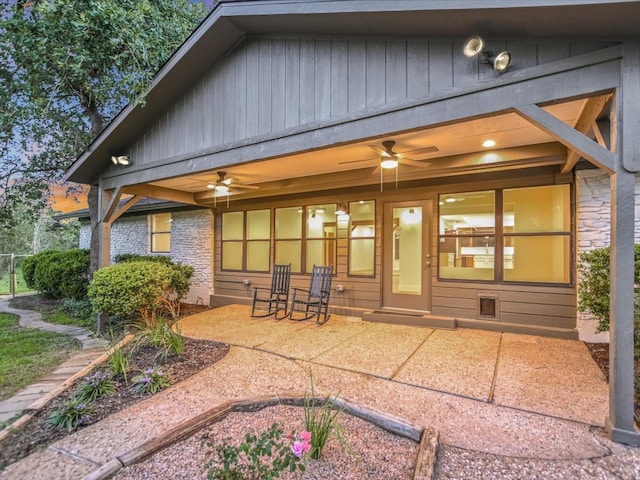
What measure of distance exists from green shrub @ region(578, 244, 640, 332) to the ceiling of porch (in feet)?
3.90

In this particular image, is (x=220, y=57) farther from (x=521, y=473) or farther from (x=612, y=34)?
(x=521, y=473)

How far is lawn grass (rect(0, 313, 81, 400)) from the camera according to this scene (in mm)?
3314

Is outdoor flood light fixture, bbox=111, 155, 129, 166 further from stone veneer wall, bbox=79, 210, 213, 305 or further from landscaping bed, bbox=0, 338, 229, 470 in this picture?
landscaping bed, bbox=0, 338, 229, 470

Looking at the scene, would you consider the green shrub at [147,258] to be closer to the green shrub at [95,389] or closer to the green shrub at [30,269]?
the green shrub at [30,269]

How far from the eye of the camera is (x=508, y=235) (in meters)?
4.72

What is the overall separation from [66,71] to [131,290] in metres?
4.34

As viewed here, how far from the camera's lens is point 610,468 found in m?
1.81

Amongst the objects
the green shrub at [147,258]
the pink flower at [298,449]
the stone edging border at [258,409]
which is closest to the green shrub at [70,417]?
the stone edging border at [258,409]

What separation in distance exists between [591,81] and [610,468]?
2.37 m

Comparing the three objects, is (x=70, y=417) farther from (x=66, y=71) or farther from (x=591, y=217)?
(x=66, y=71)

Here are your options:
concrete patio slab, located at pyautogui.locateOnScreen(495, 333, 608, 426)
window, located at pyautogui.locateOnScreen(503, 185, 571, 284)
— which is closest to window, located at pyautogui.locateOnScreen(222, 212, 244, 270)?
window, located at pyautogui.locateOnScreen(503, 185, 571, 284)

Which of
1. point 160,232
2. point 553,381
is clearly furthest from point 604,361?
point 160,232

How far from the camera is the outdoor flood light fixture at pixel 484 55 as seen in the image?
240 centimetres

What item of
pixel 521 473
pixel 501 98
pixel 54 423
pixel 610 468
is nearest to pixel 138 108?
pixel 54 423
